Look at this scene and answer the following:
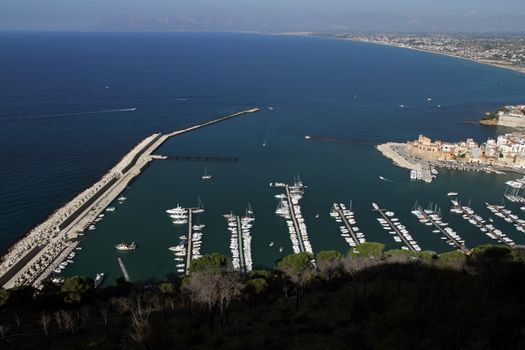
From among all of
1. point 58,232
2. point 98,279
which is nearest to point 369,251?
point 98,279

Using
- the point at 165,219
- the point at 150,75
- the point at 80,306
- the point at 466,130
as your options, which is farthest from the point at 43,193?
the point at 150,75

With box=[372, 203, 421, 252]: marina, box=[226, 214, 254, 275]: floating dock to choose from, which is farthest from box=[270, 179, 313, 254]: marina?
box=[372, 203, 421, 252]: marina

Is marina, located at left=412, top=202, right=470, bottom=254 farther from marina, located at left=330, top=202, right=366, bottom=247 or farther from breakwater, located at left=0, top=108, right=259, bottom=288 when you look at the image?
breakwater, located at left=0, top=108, right=259, bottom=288

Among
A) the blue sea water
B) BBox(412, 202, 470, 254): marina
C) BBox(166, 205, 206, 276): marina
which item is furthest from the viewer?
the blue sea water

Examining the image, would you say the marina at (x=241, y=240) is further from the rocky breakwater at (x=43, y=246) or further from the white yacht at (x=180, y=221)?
the rocky breakwater at (x=43, y=246)

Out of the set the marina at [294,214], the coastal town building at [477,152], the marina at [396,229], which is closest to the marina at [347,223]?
the marina at [396,229]
